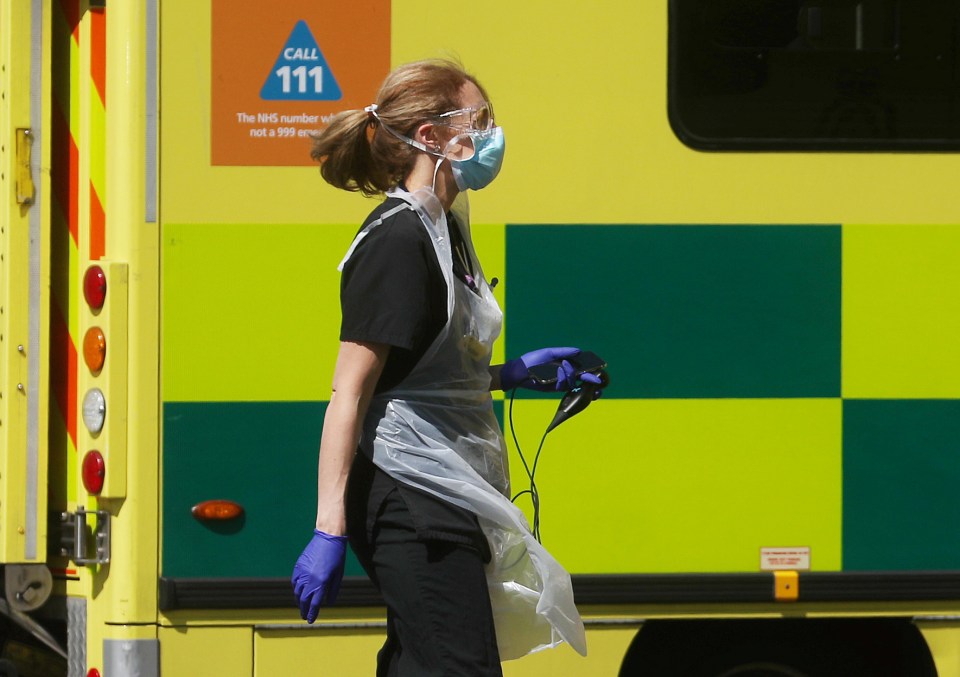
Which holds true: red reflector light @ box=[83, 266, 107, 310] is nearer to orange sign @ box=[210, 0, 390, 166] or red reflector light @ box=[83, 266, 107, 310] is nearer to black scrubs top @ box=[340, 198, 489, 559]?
orange sign @ box=[210, 0, 390, 166]

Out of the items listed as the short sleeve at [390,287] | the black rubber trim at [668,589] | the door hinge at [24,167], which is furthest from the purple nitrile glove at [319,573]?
the door hinge at [24,167]

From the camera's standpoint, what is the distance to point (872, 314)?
3.13 metres

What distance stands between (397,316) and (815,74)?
150 centimetres

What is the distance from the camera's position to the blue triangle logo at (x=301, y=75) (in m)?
3.01

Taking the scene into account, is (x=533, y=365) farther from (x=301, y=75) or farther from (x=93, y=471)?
(x=93, y=471)

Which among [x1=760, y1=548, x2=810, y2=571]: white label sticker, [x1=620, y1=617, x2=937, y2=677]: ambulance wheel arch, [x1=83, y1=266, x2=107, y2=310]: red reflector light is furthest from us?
[x1=620, y1=617, x2=937, y2=677]: ambulance wheel arch

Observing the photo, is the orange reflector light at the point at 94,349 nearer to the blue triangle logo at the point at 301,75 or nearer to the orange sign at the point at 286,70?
the orange sign at the point at 286,70

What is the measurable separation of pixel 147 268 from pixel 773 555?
1644 millimetres

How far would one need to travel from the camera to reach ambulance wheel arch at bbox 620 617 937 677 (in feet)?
10.7

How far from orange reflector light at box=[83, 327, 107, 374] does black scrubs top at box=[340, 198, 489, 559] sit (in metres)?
0.94

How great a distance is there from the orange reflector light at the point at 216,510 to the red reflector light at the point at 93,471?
23cm

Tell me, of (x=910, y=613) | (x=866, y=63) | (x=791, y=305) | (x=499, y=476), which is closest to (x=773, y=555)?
(x=910, y=613)

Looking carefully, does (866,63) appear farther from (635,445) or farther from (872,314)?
(635,445)

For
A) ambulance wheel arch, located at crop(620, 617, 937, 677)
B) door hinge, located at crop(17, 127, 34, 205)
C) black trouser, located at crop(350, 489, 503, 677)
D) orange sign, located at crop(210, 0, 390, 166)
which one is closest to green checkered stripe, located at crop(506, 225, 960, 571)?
ambulance wheel arch, located at crop(620, 617, 937, 677)
